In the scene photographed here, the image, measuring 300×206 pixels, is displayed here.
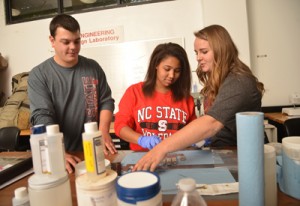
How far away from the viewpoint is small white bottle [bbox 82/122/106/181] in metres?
0.56

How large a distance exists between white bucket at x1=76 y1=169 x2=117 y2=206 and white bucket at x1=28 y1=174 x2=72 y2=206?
0.07 metres

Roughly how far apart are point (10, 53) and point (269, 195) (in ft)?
12.9

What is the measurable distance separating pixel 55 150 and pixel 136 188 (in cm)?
25

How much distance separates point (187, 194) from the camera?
52 centimetres

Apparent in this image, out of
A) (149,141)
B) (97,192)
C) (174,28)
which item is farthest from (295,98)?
(97,192)

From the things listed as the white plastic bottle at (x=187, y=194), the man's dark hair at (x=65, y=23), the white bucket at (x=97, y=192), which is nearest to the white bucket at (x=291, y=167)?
the white plastic bottle at (x=187, y=194)

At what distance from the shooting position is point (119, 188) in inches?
20.3

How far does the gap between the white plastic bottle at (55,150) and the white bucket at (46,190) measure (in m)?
0.02

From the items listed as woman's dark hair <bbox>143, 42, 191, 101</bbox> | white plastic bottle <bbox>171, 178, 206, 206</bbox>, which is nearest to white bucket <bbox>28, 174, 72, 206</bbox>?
white plastic bottle <bbox>171, 178, 206, 206</bbox>

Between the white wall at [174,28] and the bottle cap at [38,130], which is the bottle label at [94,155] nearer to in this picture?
the bottle cap at [38,130]

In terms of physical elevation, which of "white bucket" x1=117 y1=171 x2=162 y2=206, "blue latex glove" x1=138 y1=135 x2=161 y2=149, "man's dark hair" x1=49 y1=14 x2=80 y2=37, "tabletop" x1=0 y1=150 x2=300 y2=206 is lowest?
"tabletop" x1=0 y1=150 x2=300 y2=206

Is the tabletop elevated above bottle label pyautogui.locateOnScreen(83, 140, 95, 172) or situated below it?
below

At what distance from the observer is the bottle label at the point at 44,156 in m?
0.60

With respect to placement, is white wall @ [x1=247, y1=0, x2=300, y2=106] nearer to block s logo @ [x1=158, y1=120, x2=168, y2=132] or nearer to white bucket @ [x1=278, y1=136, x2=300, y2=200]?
block s logo @ [x1=158, y1=120, x2=168, y2=132]
